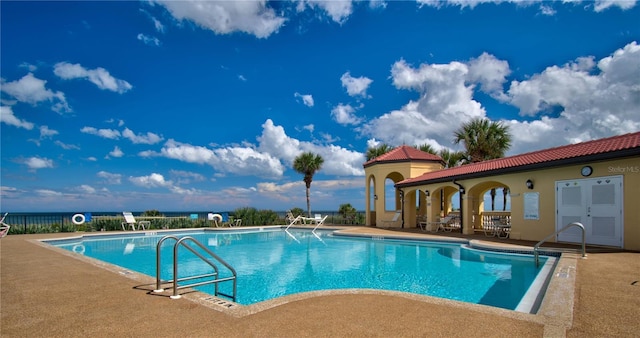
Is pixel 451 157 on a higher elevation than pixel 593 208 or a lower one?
higher

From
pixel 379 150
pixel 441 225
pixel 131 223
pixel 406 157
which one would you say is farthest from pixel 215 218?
pixel 379 150

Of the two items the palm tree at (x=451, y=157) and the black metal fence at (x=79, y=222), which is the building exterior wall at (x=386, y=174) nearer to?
the palm tree at (x=451, y=157)

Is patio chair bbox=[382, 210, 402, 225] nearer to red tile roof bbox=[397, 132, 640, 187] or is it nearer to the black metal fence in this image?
red tile roof bbox=[397, 132, 640, 187]

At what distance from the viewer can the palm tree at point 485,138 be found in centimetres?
2267

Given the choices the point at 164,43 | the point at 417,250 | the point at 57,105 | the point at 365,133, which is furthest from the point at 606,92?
the point at 57,105

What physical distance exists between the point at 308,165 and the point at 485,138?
13.8m

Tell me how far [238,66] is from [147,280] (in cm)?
1565

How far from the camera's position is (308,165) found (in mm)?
29016

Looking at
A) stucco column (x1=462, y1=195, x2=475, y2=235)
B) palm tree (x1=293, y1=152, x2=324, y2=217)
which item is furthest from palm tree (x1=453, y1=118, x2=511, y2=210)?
palm tree (x1=293, y1=152, x2=324, y2=217)

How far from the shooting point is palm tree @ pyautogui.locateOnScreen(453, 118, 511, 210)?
2267 centimetres

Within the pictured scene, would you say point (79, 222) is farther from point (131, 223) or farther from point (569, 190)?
point (569, 190)

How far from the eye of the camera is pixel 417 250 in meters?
12.7


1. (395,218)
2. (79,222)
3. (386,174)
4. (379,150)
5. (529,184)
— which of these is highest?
(379,150)

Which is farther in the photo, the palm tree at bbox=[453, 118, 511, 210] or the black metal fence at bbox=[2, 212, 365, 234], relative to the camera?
the palm tree at bbox=[453, 118, 511, 210]
